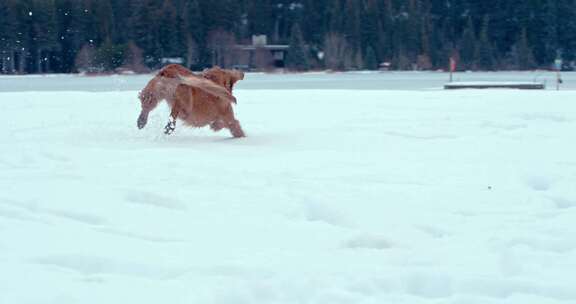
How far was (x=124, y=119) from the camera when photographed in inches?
486

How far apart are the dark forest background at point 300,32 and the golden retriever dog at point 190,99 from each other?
3204 centimetres

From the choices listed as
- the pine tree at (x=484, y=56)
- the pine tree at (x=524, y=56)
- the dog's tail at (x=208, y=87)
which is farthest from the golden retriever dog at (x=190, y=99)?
the pine tree at (x=524, y=56)

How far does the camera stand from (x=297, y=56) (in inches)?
2136

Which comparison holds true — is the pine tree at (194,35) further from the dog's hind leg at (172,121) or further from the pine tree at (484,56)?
the dog's hind leg at (172,121)

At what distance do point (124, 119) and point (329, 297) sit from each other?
8.73 metres

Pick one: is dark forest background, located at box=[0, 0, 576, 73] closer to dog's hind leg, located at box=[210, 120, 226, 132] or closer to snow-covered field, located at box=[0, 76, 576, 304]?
dog's hind leg, located at box=[210, 120, 226, 132]

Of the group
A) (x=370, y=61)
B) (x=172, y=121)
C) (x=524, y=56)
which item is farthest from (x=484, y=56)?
(x=172, y=121)

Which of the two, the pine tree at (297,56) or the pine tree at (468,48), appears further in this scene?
the pine tree at (468,48)

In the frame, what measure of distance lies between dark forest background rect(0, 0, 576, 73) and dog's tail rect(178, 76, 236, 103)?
3216 centimetres

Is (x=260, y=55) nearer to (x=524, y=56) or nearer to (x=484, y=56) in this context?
(x=484, y=56)

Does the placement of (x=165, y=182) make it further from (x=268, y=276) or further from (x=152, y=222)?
(x=268, y=276)

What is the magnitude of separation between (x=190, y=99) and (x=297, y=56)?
148 feet

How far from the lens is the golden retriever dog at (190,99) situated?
9.42 metres

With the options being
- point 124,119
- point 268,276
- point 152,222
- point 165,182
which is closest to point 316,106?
point 124,119
